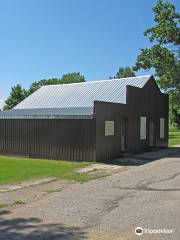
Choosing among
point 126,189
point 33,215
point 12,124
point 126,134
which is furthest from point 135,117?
point 33,215

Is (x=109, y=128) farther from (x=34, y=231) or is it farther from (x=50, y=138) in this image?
(x=34, y=231)

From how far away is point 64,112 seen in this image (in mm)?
21969

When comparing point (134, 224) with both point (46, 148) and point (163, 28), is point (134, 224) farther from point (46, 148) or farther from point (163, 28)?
point (163, 28)

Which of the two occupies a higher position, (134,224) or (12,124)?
(12,124)

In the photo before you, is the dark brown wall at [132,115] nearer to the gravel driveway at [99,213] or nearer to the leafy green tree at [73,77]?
the gravel driveway at [99,213]

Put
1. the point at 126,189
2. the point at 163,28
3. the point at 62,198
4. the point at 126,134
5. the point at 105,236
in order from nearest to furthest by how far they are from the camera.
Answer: the point at 105,236
the point at 62,198
the point at 126,189
the point at 126,134
the point at 163,28

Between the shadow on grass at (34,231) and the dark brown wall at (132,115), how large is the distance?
12.3m

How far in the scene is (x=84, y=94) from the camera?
2636 centimetres

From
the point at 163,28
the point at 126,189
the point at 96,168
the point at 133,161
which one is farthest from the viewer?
the point at 163,28

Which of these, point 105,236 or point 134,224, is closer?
point 105,236

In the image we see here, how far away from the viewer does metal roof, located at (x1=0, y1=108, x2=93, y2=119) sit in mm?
20598

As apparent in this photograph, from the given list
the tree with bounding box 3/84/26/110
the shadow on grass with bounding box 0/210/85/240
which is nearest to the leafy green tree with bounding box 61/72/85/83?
the tree with bounding box 3/84/26/110

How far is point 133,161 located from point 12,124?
313 inches

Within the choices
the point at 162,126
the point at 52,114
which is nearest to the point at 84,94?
Answer: the point at 52,114
